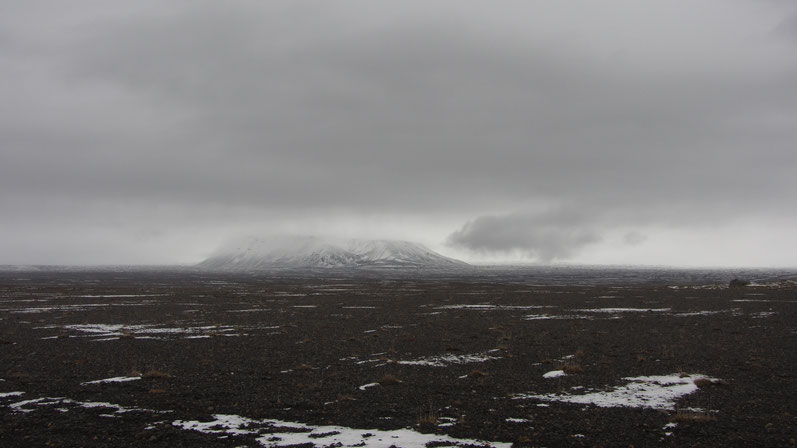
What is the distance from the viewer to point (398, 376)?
64.6ft

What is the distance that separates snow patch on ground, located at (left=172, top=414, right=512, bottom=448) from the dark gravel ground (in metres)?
0.36

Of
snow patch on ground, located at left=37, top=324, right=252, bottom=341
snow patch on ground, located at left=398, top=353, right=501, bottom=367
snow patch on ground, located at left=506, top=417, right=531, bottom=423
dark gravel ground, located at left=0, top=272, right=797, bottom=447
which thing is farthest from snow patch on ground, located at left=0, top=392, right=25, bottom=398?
snow patch on ground, located at left=506, top=417, right=531, bottom=423

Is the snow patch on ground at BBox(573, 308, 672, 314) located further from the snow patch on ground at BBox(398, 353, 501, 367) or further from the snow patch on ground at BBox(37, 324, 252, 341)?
the snow patch on ground at BBox(37, 324, 252, 341)

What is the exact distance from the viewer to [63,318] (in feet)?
136

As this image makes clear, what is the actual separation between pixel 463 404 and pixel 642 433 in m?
5.20

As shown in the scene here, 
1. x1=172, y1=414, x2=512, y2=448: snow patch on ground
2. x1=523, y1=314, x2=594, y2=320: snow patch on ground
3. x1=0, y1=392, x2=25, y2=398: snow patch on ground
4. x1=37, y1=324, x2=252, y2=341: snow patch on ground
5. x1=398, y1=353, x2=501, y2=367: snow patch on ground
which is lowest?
x1=37, y1=324, x2=252, y2=341: snow patch on ground

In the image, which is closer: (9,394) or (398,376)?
(9,394)

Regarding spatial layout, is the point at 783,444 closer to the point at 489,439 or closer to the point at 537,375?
the point at 489,439

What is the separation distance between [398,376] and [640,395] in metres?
8.91

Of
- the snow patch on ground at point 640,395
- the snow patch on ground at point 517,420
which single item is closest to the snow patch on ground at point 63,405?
the snow patch on ground at point 517,420

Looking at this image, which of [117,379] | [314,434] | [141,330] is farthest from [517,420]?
[141,330]

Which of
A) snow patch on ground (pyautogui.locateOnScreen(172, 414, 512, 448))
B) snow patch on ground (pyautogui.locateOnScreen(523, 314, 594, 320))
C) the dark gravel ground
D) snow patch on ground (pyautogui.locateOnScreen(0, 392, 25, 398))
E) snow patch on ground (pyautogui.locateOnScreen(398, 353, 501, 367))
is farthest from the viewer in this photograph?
snow patch on ground (pyautogui.locateOnScreen(523, 314, 594, 320))

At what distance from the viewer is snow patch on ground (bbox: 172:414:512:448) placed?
39.3ft

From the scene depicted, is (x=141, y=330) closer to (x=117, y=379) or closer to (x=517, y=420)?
(x=117, y=379)
